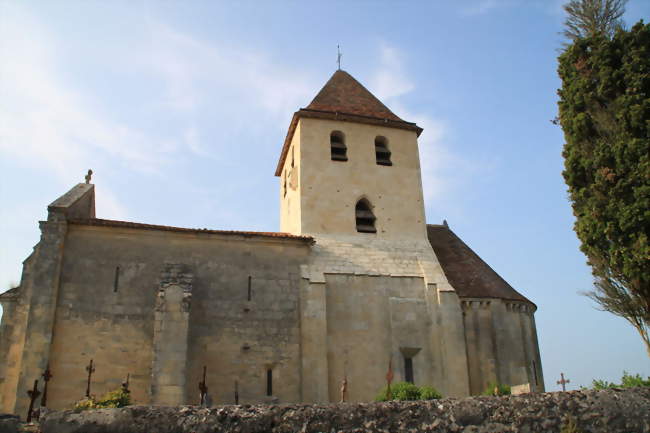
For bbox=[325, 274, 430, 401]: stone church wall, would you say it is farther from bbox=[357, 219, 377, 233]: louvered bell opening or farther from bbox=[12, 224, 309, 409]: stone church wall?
bbox=[357, 219, 377, 233]: louvered bell opening

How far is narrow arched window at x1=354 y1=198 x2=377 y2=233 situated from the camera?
19797 millimetres

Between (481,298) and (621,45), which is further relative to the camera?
(481,298)

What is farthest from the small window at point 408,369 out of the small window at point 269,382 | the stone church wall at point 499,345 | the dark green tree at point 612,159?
the dark green tree at point 612,159

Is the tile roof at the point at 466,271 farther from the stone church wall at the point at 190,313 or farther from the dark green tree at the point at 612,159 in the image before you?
the dark green tree at the point at 612,159

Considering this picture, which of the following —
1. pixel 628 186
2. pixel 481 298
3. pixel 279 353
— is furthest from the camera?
pixel 481 298

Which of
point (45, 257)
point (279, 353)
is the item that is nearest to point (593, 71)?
point (279, 353)

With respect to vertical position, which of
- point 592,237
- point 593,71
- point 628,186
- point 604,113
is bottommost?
point 592,237

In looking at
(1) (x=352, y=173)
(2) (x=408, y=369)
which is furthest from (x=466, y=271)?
(1) (x=352, y=173)

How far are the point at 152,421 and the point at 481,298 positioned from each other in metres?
14.3

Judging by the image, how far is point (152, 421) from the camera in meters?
5.72

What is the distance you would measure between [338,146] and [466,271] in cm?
635

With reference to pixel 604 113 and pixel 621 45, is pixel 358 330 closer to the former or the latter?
pixel 604 113

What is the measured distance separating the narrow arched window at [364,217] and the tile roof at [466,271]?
2.59 metres

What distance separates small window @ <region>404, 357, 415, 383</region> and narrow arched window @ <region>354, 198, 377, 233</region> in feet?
14.9
